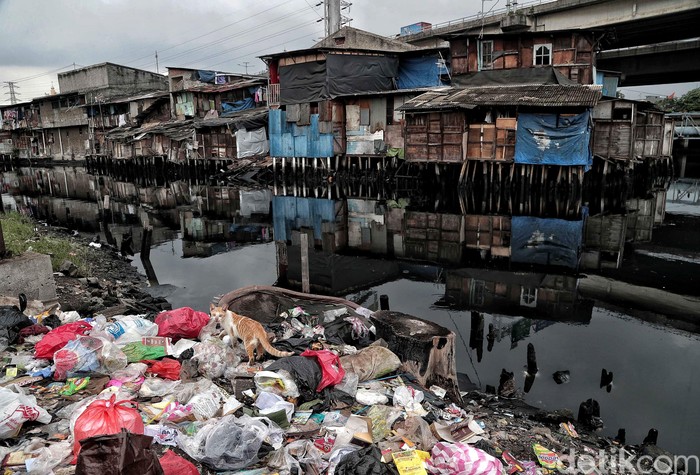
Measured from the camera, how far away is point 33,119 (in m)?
52.0

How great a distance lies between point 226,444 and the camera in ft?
10.6

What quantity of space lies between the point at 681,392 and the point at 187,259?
1097cm

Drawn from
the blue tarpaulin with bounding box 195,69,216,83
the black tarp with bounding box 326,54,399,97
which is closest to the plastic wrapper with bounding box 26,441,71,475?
the black tarp with bounding box 326,54,399,97

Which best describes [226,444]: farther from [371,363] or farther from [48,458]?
[371,363]

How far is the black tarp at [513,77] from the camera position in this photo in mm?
21459

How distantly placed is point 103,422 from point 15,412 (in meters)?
0.80

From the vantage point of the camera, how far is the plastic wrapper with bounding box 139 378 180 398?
418 centimetres

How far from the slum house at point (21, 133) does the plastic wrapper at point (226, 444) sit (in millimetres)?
57616

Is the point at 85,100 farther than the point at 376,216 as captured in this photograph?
Yes

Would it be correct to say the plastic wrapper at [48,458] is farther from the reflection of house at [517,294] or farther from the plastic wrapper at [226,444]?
the reflection of house at [517,294]

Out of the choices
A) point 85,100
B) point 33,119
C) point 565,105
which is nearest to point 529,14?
point 565,105

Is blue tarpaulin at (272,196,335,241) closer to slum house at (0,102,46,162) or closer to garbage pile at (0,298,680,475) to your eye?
garbage pile at (0,298,680,475)

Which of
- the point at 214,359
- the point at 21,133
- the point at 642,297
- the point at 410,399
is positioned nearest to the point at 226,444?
the point at 214,359

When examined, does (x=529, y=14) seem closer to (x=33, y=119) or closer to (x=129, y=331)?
(x=129, y=331)
